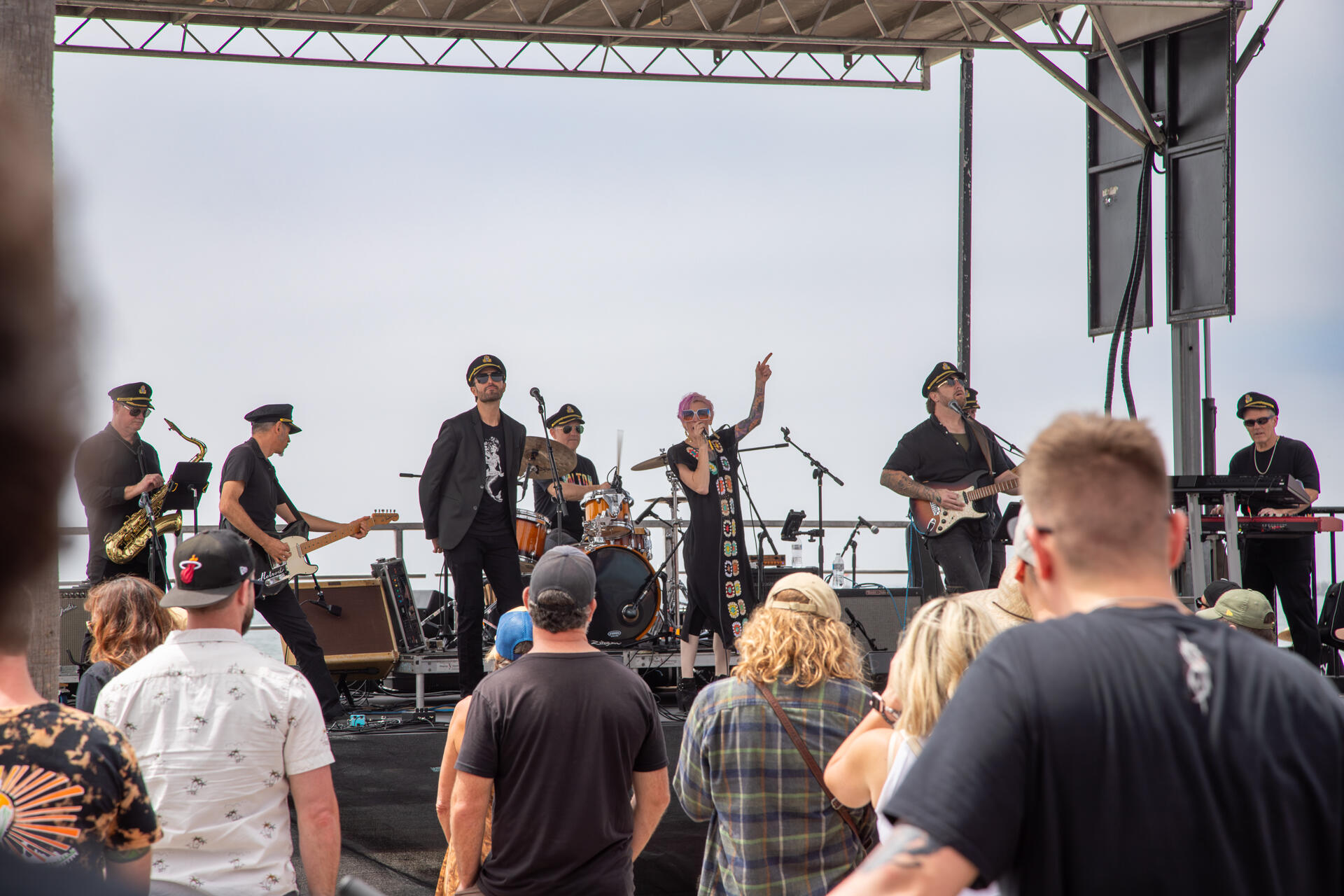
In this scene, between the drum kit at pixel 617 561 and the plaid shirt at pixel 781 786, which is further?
the drum kit at pixel 617 561

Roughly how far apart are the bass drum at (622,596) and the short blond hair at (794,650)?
5847 millimetres

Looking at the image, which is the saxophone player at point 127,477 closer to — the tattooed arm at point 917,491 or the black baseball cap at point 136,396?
the black baseball cap at point 136,396

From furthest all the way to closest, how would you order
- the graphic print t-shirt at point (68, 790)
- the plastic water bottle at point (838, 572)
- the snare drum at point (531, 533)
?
the plastic water bottle at point (838, 572) < the snare drum at point (531, 533) < the graphic print t-shirt at point (68, 790)

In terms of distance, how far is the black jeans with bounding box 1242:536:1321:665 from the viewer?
773cm

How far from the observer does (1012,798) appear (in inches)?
50.3

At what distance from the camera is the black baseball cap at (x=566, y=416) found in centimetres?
998

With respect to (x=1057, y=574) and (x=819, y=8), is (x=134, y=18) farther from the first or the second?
(x=1057, y=574)

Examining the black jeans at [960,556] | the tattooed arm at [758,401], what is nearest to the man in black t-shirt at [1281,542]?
the black jeans at [960,556]

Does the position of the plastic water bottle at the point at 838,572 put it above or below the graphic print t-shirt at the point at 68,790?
below

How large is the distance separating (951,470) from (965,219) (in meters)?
5.09

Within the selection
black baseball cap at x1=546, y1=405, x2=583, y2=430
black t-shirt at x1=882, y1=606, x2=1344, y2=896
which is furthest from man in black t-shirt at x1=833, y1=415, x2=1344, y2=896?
black baseball cap at x1=546, y1=405, x2=583, y2=430

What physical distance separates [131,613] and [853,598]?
6.65m

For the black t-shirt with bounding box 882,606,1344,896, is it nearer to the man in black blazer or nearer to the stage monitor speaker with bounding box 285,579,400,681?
the man in black blazer

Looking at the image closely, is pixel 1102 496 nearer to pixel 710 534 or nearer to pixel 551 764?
pixel 551 764
